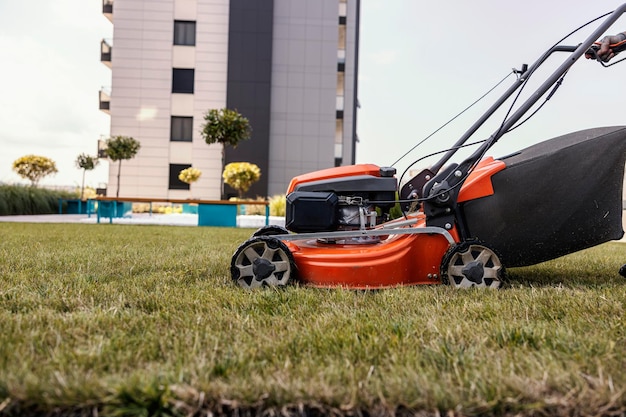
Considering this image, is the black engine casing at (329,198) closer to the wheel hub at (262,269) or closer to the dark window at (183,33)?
the wheel hub at (262,269)

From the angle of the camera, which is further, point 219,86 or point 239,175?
point 219,86

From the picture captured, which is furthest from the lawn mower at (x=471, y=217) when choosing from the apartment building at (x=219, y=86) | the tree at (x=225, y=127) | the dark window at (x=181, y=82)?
the dark window at (x=181, y=82)

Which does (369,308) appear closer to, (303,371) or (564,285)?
(303,371)

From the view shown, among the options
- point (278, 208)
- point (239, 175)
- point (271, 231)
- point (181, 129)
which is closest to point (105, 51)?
point (181, 129)

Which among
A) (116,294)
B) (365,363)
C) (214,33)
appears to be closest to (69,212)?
(214,33)

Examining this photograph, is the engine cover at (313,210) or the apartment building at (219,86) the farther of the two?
the apartment building at (219,86)

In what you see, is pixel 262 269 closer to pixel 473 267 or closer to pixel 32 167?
pixel 473 267

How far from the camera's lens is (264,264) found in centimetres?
268

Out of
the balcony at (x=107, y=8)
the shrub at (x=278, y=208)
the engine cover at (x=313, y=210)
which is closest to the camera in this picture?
the engine cover at (x=313, y=210)

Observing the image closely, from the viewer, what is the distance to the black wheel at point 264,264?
2.66m

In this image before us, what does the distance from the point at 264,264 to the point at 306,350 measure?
45.7 inches

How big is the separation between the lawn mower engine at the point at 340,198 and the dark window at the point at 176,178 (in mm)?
20710

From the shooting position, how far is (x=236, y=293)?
245 cm

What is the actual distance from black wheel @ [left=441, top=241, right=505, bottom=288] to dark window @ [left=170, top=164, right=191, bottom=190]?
21166mm
